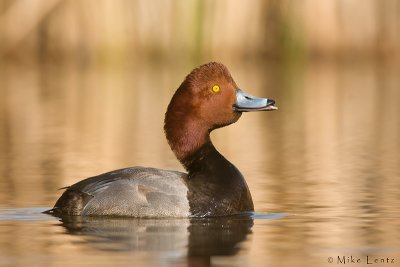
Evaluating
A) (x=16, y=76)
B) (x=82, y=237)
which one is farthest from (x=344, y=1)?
(x=82, y=237)

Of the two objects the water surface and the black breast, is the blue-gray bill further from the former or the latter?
the water surface

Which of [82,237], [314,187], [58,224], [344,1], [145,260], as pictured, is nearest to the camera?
[145,260]

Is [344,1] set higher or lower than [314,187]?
higher

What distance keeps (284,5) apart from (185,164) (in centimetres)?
1298

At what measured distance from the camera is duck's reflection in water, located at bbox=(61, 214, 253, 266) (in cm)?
604

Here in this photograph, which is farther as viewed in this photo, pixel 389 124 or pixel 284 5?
pixel 284 5

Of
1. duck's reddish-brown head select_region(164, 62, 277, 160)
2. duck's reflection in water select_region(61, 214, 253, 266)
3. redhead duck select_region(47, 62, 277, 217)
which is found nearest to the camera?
duck's reflection in water select_region(61, 214, 253, 266)

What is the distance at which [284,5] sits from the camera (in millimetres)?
20328

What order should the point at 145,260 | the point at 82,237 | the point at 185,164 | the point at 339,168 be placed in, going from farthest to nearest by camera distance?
the point at 339,168 → the point at 185,164 → the point at 82,237 → the point at 145,260

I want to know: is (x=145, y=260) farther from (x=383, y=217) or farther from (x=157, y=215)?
(x=383, y=217)

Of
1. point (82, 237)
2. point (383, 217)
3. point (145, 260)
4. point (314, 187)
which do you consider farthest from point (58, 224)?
point (314, 187)

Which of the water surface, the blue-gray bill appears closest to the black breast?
the water surface

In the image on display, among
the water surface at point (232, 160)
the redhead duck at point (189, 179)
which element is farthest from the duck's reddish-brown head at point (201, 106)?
the water surface at point (232, 160)

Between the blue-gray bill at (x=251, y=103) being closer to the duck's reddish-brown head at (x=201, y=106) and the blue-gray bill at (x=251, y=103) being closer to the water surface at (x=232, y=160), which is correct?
the duck's reddish-brown head at (x=201, y=106)
